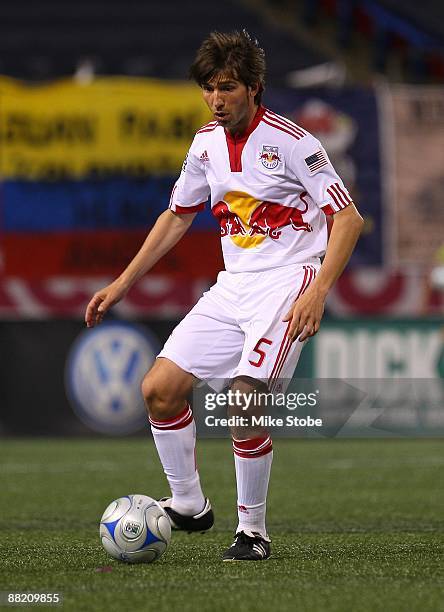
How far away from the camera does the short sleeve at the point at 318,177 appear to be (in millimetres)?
4559

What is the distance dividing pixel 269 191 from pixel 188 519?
129 centimetres

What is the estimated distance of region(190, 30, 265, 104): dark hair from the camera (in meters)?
4.50

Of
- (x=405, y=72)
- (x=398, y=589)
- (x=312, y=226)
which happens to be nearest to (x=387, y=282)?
(x=405, y=72)

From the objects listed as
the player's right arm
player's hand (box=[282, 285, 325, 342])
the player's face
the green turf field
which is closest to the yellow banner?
the green turf field

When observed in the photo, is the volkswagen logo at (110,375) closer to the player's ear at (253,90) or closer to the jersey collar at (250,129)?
the jersey collar at (250,129)

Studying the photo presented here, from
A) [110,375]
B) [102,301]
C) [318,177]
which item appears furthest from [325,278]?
[110,375]

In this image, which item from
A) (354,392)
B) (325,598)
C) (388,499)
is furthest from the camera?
(354,392)

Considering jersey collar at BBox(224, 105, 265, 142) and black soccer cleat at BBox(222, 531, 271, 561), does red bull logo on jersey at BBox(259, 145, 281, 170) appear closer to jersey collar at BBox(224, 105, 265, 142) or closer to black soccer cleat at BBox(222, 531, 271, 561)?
jersey collar at BBox(224, 105, 265, 142)

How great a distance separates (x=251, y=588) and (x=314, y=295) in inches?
40.0

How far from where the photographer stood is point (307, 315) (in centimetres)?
438

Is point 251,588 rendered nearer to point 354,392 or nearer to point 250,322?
point 250,322

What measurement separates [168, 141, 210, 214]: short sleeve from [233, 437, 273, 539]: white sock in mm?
929

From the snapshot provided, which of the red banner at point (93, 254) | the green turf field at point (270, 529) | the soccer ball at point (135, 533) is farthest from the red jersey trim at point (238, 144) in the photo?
the red banner at point (93, 254)

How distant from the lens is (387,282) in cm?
1176
